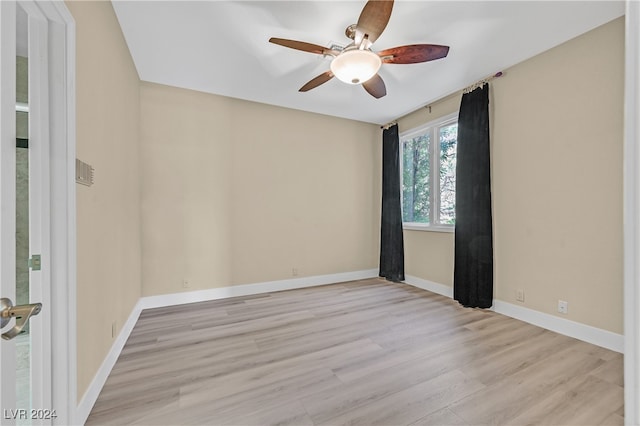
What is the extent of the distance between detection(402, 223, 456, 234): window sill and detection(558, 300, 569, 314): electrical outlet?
4.15 ft

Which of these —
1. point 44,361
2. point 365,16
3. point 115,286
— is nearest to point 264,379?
point 44,361

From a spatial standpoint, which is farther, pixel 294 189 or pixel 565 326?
pixel 294 189

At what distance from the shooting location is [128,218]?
248cm

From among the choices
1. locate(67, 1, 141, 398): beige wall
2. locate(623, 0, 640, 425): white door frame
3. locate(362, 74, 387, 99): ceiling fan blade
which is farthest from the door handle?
locate(362, 74, 387, 99): ceiling fan blade

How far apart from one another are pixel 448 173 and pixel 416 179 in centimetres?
58

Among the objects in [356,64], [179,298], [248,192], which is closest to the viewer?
[356,64]

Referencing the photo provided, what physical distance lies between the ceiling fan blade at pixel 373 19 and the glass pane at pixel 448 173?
2.20 metres

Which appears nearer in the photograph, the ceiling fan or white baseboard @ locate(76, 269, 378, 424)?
white baseboard @ locate(76, 269, 378, 424)

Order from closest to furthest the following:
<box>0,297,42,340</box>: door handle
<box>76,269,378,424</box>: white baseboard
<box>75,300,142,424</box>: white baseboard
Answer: <box>0,297,42,340</box>: door handle → <box>75,300,142,424</box>: white baseboard → <box>76,269,378,424</box>: white baseboard

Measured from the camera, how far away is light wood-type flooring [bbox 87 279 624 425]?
4.90 feet

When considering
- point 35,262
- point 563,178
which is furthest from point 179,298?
point 563,178

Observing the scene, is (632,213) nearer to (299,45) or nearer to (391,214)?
(299,45)

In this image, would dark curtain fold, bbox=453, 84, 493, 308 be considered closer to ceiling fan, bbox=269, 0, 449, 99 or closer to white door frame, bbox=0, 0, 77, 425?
ceiling fan, bbox=269, 0, 449, 99

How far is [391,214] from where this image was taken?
4.35m
